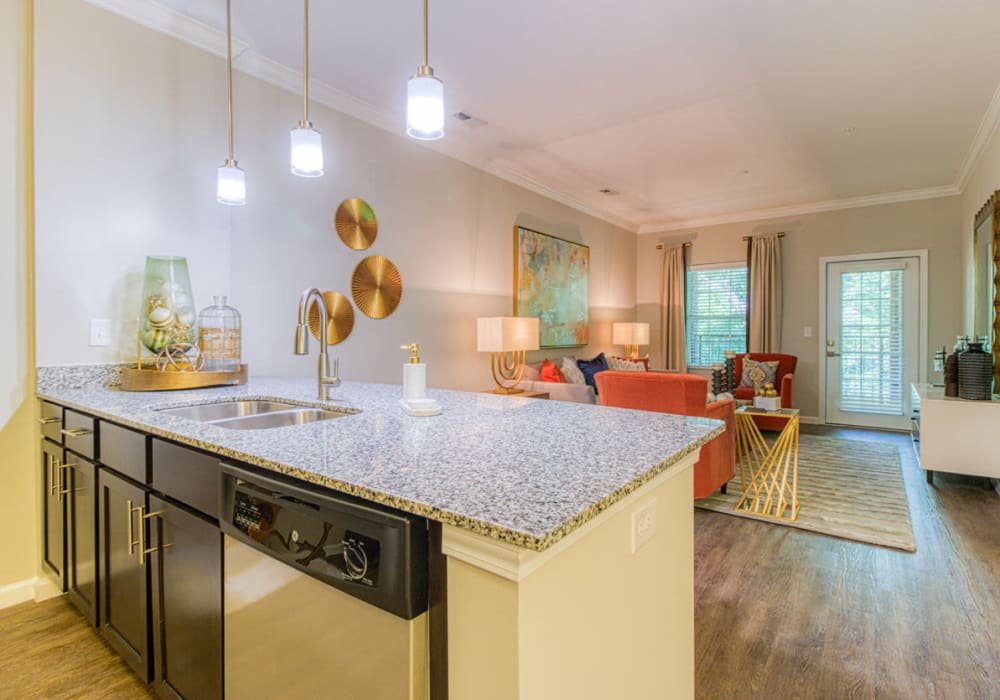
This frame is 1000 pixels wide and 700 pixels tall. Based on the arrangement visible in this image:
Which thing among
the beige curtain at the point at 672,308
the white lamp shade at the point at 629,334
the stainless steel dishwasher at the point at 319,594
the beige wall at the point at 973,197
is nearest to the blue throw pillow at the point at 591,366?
the white lamp shade at the point at 629,334

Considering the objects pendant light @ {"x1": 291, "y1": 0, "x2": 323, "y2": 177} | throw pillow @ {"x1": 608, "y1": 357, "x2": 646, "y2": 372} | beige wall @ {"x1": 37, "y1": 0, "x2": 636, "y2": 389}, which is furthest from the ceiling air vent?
throw pillow @ {"x1": 608, "y1": 357, "x2": 646, "y2": 372}

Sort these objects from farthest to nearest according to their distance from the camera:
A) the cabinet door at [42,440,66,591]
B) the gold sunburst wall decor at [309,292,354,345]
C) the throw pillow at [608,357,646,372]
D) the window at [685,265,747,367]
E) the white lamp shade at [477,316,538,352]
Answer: the window at [685,265,747,367], the throw pillow at [608,357,646,372], the white lamp shade at [477,316,538,352], the gold sunburst wall decor at [309,292,354,345], the cabinet door at [42,440,66,591]

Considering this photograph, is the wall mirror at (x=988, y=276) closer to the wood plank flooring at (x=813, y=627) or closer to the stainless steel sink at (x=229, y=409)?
the wood plank flooring at (x=813, y=627)

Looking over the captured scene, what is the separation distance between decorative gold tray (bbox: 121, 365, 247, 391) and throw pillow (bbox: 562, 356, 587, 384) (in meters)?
3.52

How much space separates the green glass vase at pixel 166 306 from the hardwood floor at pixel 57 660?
116 cm

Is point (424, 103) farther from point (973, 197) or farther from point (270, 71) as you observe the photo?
point (973, 197)

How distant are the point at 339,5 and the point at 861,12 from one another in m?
2.61

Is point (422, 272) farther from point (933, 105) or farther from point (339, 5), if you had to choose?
point (933, 105)

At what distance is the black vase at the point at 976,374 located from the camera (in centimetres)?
351

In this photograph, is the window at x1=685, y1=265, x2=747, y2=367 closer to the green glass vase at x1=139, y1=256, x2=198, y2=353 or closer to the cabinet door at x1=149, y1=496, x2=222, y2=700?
the green glass vase at x1=139, y1=256, x2=198, y2=353

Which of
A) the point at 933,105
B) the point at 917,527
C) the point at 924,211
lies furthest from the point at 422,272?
the point at 924,211

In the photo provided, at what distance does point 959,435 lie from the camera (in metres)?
3.62

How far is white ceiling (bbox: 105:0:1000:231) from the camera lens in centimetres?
260

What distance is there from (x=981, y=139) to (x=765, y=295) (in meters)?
2.63
